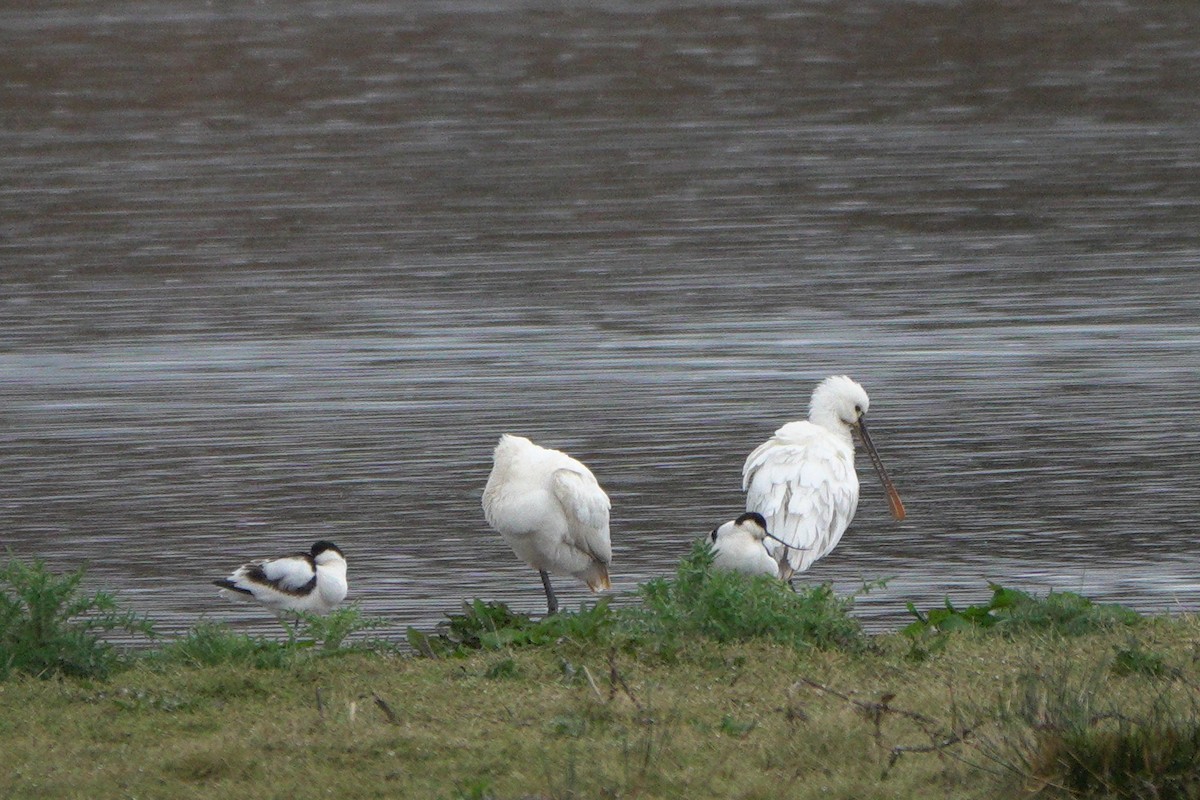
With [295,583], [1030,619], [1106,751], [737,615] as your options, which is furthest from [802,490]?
[1106,751]

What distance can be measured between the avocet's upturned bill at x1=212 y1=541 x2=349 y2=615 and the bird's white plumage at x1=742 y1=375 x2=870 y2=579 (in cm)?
175

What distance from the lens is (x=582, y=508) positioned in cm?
845

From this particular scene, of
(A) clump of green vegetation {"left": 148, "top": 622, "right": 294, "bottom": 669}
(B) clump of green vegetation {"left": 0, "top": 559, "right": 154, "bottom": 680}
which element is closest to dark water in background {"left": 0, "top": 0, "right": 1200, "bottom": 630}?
(A) clump of green vegetation {"left": 148, "top": 622, "right": 294, "bottom": 669}

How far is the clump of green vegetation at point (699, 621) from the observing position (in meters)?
6.75

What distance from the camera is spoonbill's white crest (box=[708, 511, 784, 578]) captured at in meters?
7.82

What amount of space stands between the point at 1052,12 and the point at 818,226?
45.2 ft

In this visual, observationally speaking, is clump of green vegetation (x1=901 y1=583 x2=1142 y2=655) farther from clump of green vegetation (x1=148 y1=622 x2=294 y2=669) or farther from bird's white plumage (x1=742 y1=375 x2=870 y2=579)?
clump of green vegetation (x1=148 y1=622 x2=294 y2=669)

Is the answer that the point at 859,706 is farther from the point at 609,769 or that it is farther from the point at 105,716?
the point at 105,716

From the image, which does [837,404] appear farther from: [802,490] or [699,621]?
[699,621]

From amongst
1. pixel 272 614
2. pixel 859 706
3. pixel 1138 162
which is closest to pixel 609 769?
pixel 859 706

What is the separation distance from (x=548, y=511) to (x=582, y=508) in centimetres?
14

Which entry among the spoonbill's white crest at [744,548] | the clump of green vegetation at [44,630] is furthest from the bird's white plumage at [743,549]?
the clump of green vegetation at [44,630]

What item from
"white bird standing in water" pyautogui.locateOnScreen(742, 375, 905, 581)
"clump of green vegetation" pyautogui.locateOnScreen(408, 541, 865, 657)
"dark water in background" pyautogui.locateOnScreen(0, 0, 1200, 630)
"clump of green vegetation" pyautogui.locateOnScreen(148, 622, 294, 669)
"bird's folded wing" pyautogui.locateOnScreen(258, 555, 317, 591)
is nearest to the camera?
"clump of green vegetation" pyautogui.locateOnScreen(148, 622, 294, 669)

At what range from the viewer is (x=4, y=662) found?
6637 mm
